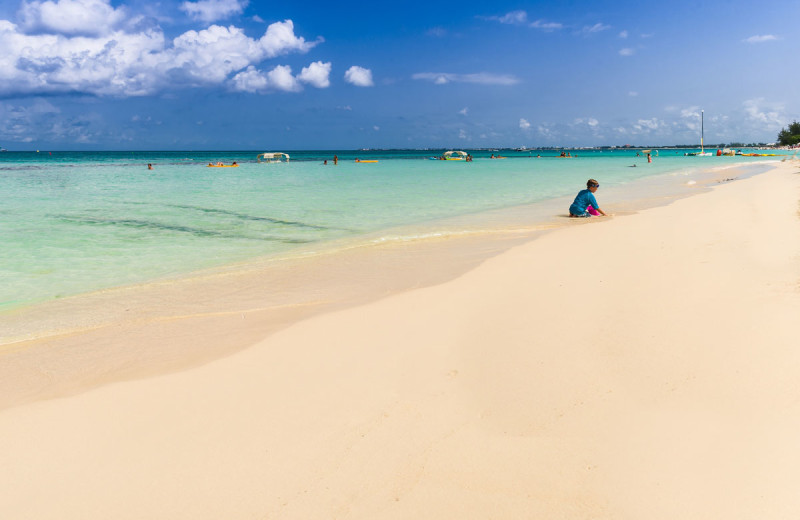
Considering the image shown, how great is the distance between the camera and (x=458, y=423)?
3273 mm

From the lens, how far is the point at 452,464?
9.40 feet

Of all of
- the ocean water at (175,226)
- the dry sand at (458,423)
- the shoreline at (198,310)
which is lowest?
the dry sand at (458,423)

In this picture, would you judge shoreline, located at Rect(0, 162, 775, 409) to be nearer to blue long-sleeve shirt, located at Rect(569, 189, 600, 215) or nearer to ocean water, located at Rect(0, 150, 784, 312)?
ocean water, located at Rect(0, 150, 784, 312)

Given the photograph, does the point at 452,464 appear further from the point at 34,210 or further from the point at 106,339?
the point at 34,210

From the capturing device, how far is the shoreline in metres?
4.54

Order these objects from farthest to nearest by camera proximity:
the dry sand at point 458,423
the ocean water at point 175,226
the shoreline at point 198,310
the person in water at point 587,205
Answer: the person in water at point 587,205, the ocean water at point 175,226, the shoreline at point 198,310, the dry sand at point 458,423

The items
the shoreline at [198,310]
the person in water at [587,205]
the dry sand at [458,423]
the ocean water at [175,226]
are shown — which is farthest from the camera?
the person in water at [587,205]

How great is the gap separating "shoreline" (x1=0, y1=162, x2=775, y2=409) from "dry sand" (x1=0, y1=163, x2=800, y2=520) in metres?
0.44

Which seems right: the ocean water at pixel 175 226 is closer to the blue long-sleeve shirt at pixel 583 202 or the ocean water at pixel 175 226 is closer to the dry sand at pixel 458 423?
the blue long-sleeve shirt at pixel 583 202

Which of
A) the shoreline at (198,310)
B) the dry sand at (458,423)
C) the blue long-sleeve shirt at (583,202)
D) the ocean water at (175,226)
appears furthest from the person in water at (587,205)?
the dry sand at (458,423)

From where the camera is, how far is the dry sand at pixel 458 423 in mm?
2623

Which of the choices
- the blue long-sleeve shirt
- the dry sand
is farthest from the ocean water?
the dry sand

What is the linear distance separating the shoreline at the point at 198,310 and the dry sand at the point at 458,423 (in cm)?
44

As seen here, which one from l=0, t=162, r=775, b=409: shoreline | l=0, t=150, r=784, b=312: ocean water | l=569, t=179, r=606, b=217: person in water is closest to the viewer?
l=0, t=162, r=775, b=409: shoreline
